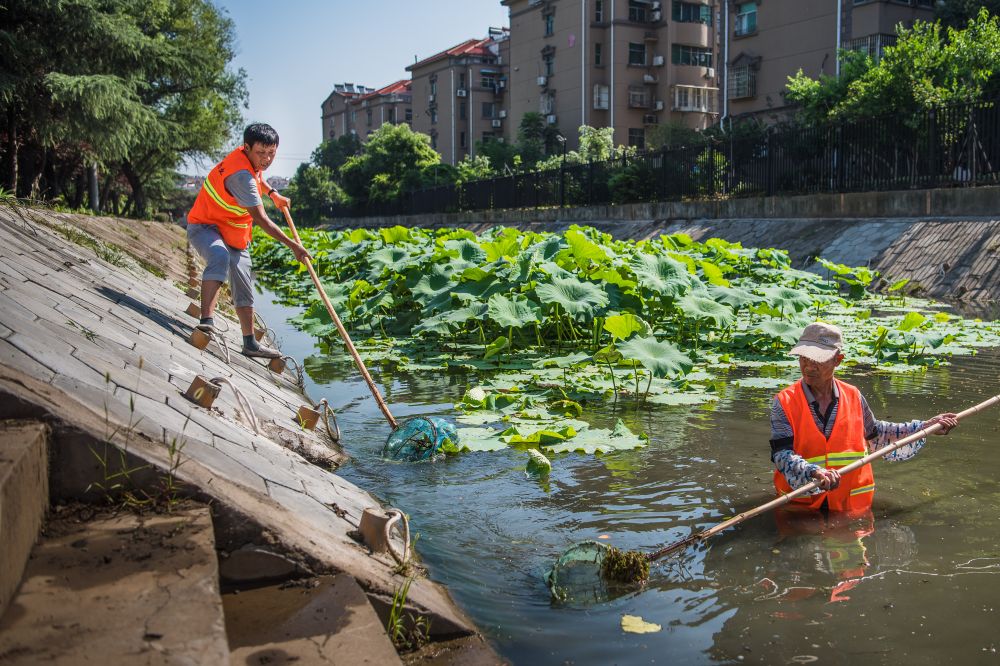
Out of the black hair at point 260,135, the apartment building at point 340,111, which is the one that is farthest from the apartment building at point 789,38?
the apartment building at point 340,111

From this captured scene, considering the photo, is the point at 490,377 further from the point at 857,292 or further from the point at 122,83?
the point at 122,83

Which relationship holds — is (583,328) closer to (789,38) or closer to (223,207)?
(223,207)

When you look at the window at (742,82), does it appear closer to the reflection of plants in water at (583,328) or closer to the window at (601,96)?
the window at (601,96)

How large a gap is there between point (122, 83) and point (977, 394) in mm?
21801

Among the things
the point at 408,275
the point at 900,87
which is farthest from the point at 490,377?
the point at 900,87

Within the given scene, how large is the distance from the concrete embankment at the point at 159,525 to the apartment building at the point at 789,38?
29.0m

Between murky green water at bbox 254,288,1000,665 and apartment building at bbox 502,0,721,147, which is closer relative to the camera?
murky green water at bbox 254,288,1000,665

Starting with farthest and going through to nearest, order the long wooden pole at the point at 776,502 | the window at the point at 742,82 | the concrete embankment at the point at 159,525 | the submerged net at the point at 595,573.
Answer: the window at the point at 742,82, the long wooden pole at the point at 776,502, the submerged net at the point at 595,573, the concrete embankment at the point at 159,525

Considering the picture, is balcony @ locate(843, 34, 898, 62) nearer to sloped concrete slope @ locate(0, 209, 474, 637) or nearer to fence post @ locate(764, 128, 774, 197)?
fence post @ locate(764, 128, 774, 197)

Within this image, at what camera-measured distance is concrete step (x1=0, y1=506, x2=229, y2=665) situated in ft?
7.07

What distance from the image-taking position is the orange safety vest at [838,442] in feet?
13.7

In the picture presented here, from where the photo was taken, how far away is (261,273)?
25.9 m

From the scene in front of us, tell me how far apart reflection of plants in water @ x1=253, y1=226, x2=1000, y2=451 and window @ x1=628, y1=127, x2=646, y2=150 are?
36.4m

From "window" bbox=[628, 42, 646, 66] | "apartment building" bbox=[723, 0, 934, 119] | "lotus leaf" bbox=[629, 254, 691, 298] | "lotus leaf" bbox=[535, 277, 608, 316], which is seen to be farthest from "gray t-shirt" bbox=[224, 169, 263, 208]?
"window" bbox=[628, 42, 646, 66]
